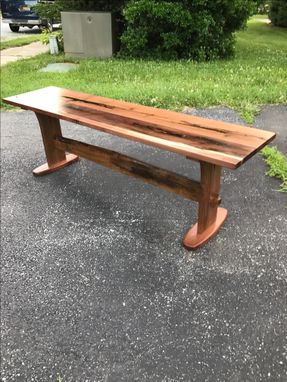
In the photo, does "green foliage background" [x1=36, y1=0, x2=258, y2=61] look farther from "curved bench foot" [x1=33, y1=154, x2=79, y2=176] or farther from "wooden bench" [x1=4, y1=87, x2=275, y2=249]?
"wooden bench" [x1=4, y1=87, x2=275, y2=249]

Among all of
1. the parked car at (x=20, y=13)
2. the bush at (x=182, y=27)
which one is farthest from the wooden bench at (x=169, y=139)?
the parked car at (x=20, y=13)

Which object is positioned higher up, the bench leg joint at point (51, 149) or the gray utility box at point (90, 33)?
the gray utility box at point (90, 33)

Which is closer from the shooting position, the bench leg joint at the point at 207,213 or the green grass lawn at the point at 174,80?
the bench leg joint at the point at 207,213

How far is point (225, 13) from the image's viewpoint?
9.16 m

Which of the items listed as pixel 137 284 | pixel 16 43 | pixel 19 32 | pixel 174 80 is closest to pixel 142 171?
pixel 137 284

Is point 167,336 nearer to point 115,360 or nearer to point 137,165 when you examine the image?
point 115,360

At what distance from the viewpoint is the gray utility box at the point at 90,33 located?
930 cm

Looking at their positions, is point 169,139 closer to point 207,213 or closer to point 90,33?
point 207,213

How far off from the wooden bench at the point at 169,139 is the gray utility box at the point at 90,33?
21.1ft

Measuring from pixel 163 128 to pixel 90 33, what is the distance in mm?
7896

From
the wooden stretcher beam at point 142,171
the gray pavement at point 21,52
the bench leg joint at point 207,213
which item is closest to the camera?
the bench leg joint at point 207,213

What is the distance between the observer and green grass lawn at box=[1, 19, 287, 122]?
19.1ft

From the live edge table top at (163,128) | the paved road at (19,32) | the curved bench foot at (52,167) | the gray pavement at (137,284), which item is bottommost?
the gray pavement at (137,284)

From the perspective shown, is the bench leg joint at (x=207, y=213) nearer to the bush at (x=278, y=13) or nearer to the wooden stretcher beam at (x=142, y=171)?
the wooden stretcher beam at (x=142, y=171)
